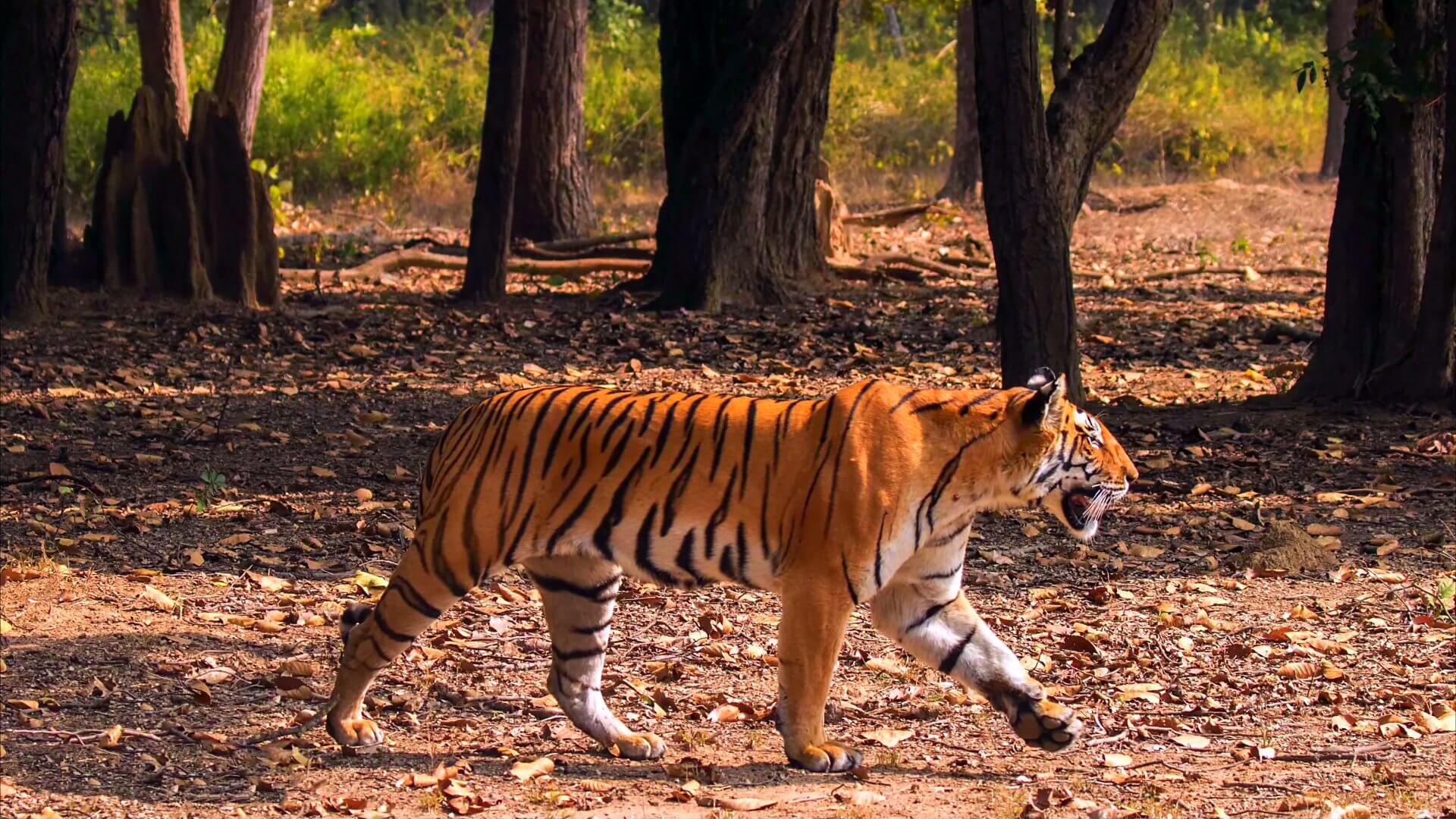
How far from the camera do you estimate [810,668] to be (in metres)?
4.63

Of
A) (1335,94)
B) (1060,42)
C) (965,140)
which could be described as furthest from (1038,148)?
(1335,94)

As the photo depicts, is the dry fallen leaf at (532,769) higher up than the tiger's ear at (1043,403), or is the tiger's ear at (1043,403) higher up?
the tiger's ear at (1043,403)

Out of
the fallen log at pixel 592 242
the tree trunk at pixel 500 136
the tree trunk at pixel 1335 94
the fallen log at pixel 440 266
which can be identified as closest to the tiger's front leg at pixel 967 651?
the tree trunk at pixel 500 136

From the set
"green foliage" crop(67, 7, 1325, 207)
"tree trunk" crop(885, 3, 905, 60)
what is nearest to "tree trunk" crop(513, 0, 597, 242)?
"green foliage" crop(67, 7, 1325, 207)

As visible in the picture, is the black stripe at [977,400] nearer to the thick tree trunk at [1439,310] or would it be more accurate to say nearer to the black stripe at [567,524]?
the black stripe at [567,524]

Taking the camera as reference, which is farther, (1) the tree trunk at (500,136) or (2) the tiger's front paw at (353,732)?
(1) the tree trunk at (500,136)

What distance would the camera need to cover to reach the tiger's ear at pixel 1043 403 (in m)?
4.69

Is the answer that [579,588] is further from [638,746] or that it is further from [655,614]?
[655,614]

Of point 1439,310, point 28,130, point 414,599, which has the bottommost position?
point 414,599

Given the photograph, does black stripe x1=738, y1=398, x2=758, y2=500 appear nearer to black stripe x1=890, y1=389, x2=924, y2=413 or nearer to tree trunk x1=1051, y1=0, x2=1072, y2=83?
black stripe x1=890, y1=389, x2=924, y2=413

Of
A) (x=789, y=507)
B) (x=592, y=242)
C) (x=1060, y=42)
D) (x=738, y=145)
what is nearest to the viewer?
(x=789, y=507)

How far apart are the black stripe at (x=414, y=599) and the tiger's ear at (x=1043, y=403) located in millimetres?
1706

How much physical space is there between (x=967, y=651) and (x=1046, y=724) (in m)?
0.30

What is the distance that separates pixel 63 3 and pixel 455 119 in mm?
13010
